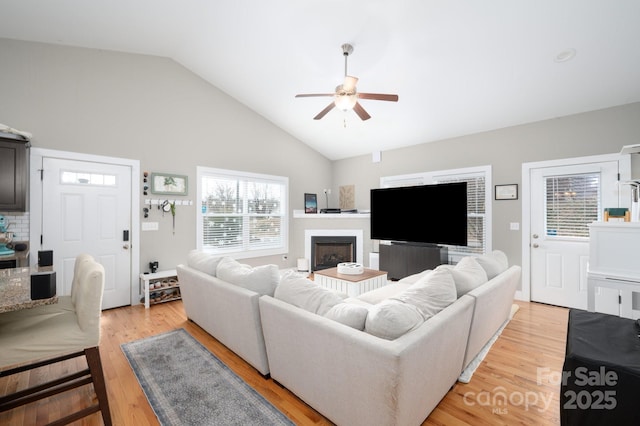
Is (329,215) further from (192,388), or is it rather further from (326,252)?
(192,388)

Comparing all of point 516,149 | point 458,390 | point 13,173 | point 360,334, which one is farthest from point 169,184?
point 516,149

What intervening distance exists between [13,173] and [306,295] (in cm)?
352

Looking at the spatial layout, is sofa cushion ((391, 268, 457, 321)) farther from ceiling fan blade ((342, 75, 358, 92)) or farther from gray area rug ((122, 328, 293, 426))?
ceiling fan blade ((342, 75, 358, 92))

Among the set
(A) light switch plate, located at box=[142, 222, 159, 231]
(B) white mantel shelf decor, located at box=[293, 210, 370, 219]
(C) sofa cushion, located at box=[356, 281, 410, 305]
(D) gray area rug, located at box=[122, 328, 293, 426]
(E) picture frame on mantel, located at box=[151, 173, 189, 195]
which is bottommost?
(D) gray area rug, located at box=[122, 328, 293, 426]

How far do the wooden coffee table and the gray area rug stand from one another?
64.8 inches

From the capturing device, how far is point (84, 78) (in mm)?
3623

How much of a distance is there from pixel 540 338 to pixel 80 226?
5581 millimetres

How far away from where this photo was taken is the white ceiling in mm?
2680

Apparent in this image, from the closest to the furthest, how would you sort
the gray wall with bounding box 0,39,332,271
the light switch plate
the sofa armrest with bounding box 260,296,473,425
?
the sofa armrest with bounding box 260,296,473,425
the gray wall with bounding box 0,39,332,271
the light switch plate

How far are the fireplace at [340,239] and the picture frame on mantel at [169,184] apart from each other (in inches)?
99.5

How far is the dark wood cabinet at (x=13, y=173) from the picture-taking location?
9.55 feet

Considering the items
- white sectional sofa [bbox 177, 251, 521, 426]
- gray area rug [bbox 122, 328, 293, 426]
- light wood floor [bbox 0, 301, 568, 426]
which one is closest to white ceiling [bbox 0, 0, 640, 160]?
white sectional sofa [bbox 177, 251, 521, 426]

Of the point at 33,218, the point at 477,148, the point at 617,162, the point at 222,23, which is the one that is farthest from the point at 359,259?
the point at 33,218

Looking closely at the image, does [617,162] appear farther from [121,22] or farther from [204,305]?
[121,22]
